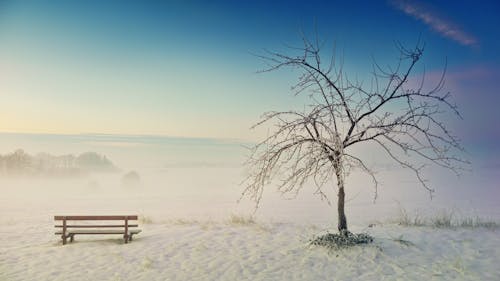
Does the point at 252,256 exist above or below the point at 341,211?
below

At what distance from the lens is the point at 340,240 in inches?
383

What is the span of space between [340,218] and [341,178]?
1.16 m

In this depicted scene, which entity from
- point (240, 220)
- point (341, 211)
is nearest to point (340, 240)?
point (341, 211)

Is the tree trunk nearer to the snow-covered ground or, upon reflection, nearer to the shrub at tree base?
the shrub at tree base

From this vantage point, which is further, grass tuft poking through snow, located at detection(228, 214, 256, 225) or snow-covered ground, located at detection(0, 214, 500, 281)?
grass tuft poking through snow, located at detection(228, 214, 256, 225)

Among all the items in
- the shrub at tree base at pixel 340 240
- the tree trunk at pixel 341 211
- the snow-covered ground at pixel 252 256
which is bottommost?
the snow-covered ground at pixel 252 256

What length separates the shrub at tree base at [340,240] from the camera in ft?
31.6

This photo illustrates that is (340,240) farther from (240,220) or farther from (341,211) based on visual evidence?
(240,220)

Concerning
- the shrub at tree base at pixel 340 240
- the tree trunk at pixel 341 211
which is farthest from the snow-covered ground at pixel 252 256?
the tree trunk at pixel 341 211

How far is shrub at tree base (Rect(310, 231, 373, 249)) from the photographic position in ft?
31.6

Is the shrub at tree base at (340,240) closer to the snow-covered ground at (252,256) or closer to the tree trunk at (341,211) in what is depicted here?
the tree trunk at (341,211)

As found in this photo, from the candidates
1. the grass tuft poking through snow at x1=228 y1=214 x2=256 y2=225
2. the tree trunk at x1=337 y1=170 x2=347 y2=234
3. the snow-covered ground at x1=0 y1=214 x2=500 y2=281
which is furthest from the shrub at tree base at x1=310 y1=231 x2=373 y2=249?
the grass tuft poking through snow at x1=228 y1=214 x2=256 y2=225

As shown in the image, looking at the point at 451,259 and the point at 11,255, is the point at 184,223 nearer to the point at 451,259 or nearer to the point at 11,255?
the point at 11,255

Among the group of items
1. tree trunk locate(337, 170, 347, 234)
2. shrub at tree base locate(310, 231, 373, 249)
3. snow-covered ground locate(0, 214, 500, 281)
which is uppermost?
tree trunk locate(337, 170, 347, 234)
